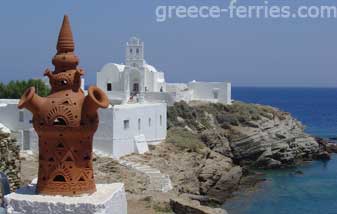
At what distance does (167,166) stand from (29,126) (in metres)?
7.17

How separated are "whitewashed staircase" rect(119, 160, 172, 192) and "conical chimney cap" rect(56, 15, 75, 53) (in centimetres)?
1278

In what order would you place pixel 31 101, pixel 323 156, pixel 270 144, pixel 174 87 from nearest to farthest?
pixel 31 101 < pixel 270 144 < pixel 323 156 < pixel 174 87

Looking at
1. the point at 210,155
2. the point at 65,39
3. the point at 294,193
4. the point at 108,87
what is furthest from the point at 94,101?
the point at 108,87

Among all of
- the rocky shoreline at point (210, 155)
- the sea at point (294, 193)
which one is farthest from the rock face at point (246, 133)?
the sea at point (294, 193)

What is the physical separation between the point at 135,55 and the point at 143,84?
2408 mm

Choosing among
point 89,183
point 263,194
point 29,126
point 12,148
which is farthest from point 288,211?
point 89,183

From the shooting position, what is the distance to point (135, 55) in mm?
45938

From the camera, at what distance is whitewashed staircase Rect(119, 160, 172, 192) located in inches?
983

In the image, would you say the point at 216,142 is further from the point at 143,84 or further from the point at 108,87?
the point at 108,87

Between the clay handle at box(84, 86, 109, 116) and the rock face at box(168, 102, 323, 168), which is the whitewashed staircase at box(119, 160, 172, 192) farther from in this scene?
the clay handle at box(84, 86, 109, 116)

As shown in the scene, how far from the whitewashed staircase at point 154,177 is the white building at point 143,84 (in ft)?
49.7

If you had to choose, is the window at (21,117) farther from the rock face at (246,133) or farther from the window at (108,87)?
the window at (108,87)

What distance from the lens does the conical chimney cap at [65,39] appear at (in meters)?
12.1

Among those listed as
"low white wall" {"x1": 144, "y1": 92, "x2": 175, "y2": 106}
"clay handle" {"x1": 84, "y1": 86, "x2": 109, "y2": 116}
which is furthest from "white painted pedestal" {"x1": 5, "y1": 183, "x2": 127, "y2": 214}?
"low white wall" {"x1": 144, "y1": 92, "x2": 175, "y2": 106}
